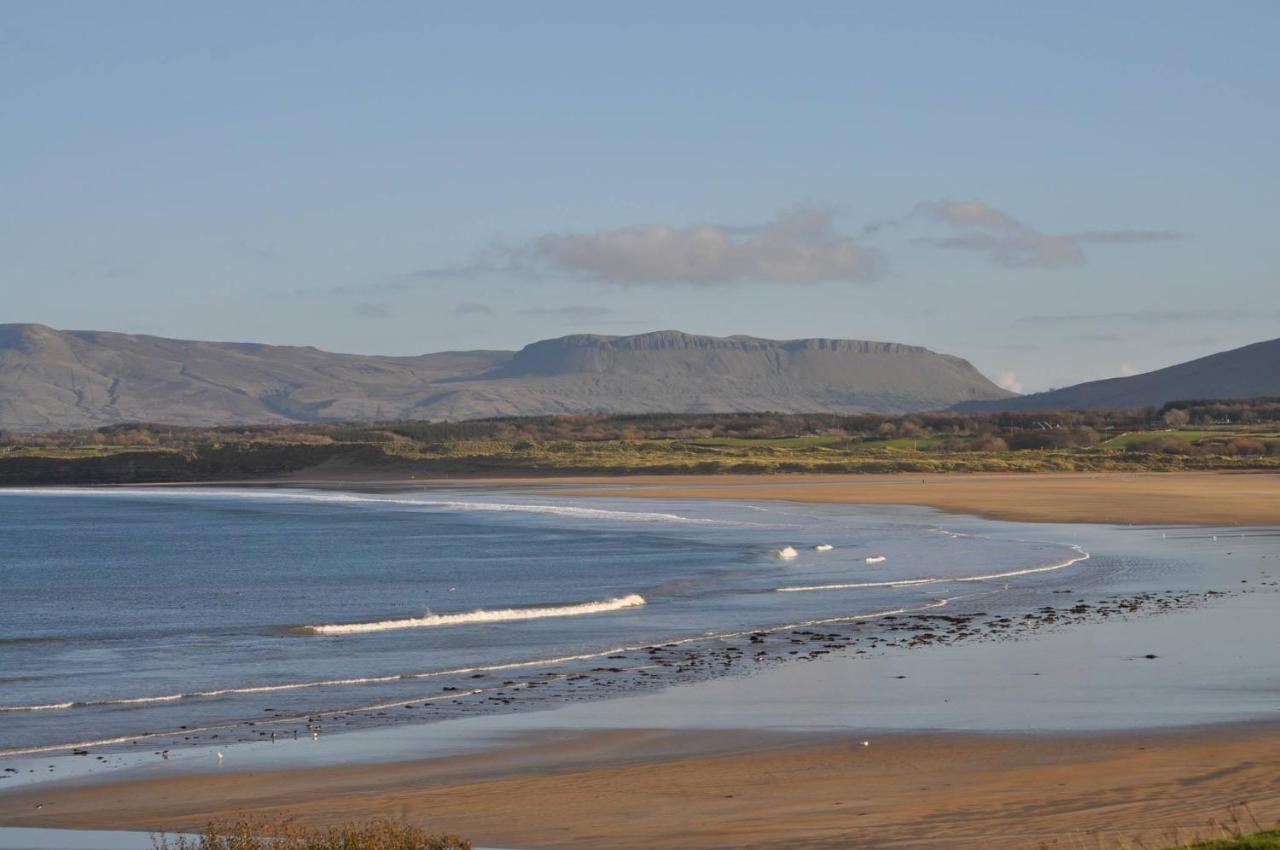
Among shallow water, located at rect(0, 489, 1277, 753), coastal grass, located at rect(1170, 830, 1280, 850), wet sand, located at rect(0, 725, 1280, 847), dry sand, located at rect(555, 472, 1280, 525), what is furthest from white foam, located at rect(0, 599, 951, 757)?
dry sand, located at rect(555, 472, 1280, 525)

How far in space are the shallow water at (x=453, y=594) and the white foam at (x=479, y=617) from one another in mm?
80

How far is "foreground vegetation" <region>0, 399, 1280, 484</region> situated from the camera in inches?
3654

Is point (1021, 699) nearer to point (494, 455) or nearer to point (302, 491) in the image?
point (302, 491)

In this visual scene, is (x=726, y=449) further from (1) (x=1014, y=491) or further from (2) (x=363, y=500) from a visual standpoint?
(1) (x=1014, y=491)

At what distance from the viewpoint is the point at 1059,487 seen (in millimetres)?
68188

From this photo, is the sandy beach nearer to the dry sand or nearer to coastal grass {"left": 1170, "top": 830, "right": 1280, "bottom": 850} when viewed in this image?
coastal grass {"left": 1170, "top": 830, "right": 1280, "bottom": 850}

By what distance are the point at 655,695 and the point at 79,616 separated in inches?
585

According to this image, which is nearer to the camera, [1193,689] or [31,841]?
[31,841]

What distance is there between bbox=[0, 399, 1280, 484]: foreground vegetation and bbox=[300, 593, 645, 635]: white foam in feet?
207

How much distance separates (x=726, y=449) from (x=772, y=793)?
9481 centimetres

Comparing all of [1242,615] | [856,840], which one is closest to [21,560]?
[1242,615]

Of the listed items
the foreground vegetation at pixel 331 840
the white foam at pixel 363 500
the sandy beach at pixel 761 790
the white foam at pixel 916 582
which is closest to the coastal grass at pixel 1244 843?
the sandy beach at pixel 761 790

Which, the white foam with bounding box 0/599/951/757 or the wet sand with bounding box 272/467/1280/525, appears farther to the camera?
the wet sand with bounding box 272/467/1280/525

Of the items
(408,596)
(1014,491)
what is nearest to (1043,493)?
(1014,491)
